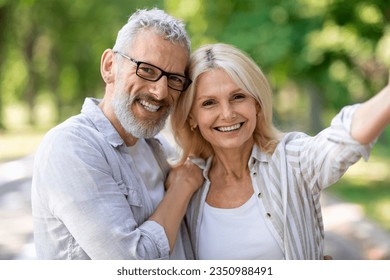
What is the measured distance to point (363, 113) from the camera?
135 cm

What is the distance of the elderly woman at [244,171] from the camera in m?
1.82

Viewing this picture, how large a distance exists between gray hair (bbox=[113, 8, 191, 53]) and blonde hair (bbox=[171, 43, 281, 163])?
0.34 ft

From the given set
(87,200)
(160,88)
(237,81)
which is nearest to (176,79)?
(160,88)

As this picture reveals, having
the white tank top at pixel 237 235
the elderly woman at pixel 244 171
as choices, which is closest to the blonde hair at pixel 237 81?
the elderly woman at pixel 244 171

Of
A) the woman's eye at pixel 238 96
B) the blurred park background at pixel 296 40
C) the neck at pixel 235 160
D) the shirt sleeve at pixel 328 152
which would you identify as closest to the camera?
the shirt sleeve at pixel 328 152

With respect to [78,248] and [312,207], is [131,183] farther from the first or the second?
[312,207]

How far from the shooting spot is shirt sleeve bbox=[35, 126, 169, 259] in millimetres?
1586

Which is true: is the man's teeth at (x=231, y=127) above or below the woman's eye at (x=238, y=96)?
below

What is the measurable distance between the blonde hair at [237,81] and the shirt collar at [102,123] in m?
0.28

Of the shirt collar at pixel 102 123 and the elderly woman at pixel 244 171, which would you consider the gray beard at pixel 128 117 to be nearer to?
the shirt collar at pixel 102 123

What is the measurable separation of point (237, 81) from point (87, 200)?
62 centimetres

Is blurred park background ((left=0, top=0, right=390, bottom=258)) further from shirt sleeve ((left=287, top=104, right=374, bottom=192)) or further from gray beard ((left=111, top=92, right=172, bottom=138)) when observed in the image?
gray beard ((left=111, top=92, right=172, bottom=138))
